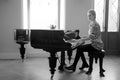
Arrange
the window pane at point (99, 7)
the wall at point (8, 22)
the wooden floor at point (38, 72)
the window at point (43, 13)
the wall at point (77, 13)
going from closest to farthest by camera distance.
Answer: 1. the wooden floor at point (38, 72)
2. the wall at point (8, 22)
3. the wall at point (77, 13)
4. the window at point (43, 13)
5. the window pane at point (99, 7)

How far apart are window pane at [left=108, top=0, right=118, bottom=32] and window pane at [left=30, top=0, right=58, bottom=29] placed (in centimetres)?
191

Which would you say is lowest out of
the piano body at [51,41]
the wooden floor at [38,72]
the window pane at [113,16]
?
the wooden floor at [38,72]

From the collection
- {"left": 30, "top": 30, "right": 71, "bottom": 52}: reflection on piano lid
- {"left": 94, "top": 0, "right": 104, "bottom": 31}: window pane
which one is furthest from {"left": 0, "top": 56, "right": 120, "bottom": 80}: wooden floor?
{"left": 94, "top": 0, "right": 104, "bottom": 31}: window pane

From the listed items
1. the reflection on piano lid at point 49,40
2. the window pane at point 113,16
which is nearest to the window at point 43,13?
the window pane at point 113,16

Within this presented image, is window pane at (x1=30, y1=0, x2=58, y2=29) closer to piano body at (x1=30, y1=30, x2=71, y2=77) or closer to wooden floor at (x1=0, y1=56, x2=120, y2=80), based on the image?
wooden floor at (x1=0, y1=56, x2=120, y2=80)

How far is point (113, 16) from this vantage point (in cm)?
708

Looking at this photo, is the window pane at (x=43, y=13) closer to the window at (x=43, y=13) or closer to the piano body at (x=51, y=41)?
the window at (x=43, y=13)

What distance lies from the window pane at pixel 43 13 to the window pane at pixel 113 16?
1913 mm

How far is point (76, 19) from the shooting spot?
636cm

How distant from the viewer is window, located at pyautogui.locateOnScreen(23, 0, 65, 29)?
675 centimetres

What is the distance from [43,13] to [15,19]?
3.61 ft

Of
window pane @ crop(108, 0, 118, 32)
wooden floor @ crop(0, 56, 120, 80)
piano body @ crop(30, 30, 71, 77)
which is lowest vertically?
wooden floor @ crop(0, 56, 120, 80)

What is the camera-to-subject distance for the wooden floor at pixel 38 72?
4.25 m

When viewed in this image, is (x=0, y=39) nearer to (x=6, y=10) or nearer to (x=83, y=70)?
(x=6, y=10)
